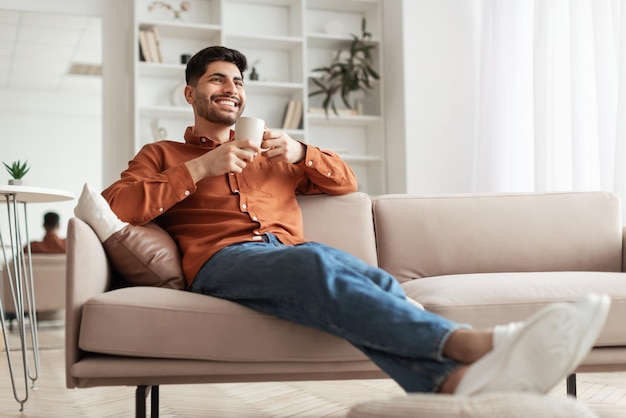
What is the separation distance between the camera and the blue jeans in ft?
4.59

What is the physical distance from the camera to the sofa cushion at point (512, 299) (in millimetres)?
1896

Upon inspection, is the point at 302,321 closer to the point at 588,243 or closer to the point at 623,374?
the point at 588,243

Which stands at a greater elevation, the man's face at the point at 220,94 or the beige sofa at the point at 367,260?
the man's face at the point at 220,94

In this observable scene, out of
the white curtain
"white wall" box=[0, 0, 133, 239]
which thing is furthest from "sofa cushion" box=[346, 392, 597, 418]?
"white wall" box=[0, 0, 133, 239]

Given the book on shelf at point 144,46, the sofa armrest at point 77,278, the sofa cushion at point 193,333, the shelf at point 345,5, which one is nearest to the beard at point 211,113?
the sofa armrest at point 77,278

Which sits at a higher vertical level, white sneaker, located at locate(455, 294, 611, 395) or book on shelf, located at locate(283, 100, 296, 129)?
book on shelf, located at locate(283, 100, 296, 129)

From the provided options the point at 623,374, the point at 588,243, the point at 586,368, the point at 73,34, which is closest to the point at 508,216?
the point at 588,243

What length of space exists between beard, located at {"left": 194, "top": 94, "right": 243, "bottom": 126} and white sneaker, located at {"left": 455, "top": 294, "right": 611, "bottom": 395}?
130 centimetres

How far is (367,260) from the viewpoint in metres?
2.37

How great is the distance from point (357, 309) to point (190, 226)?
777 mm

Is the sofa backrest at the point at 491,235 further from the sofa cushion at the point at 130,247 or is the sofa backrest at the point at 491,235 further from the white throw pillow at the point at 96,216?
the white throw pillow at the point at 96,216

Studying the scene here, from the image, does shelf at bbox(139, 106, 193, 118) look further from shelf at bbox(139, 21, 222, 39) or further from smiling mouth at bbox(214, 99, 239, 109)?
smiling mouth at bbox(214, 99, 239, 109)

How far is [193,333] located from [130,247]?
0.34 meters

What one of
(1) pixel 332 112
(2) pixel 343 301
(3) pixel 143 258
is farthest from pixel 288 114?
(2) pixel 343 301
